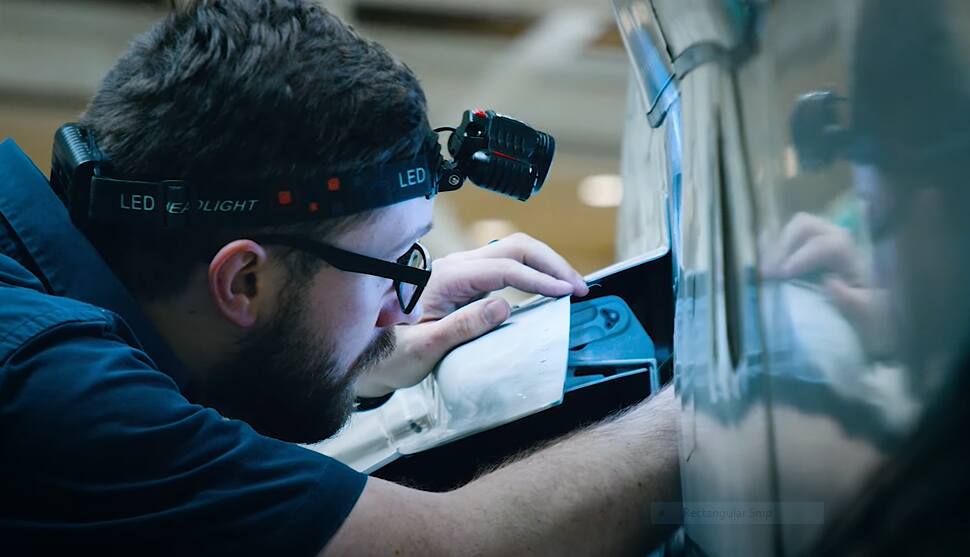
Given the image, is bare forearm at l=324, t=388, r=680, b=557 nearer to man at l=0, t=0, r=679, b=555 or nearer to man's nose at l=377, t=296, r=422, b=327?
man at l=0, t=0, r=679, b=555

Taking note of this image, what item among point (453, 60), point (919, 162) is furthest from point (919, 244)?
point (453, 60)

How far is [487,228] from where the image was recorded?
5617 millimetres

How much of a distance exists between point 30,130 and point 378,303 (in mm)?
3974

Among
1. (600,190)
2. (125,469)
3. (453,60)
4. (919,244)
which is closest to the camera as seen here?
(919,244)

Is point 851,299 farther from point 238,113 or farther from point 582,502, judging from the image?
point 238,113

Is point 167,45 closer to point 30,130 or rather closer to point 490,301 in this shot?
point 490,301

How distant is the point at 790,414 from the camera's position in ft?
1.79

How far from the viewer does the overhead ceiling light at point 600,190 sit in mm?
5094

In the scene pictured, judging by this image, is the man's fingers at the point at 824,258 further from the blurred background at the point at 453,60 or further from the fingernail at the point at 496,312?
the blurred background at the point at 453,60

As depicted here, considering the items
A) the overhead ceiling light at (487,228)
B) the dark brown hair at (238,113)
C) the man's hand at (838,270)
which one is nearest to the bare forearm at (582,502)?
the man's hand at (838,270)

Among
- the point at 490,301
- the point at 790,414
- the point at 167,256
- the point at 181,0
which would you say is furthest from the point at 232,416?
the point at 790,414

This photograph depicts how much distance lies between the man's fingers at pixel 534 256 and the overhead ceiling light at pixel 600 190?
3953mm

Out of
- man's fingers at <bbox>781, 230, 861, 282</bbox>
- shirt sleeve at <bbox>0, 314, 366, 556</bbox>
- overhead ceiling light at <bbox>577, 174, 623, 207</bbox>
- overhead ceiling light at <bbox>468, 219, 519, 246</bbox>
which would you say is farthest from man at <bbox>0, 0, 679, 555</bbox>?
overhead ceiling light at <bbox>468, 219, 519, 246</bbox>

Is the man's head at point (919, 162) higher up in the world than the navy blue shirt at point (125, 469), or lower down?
higher up
